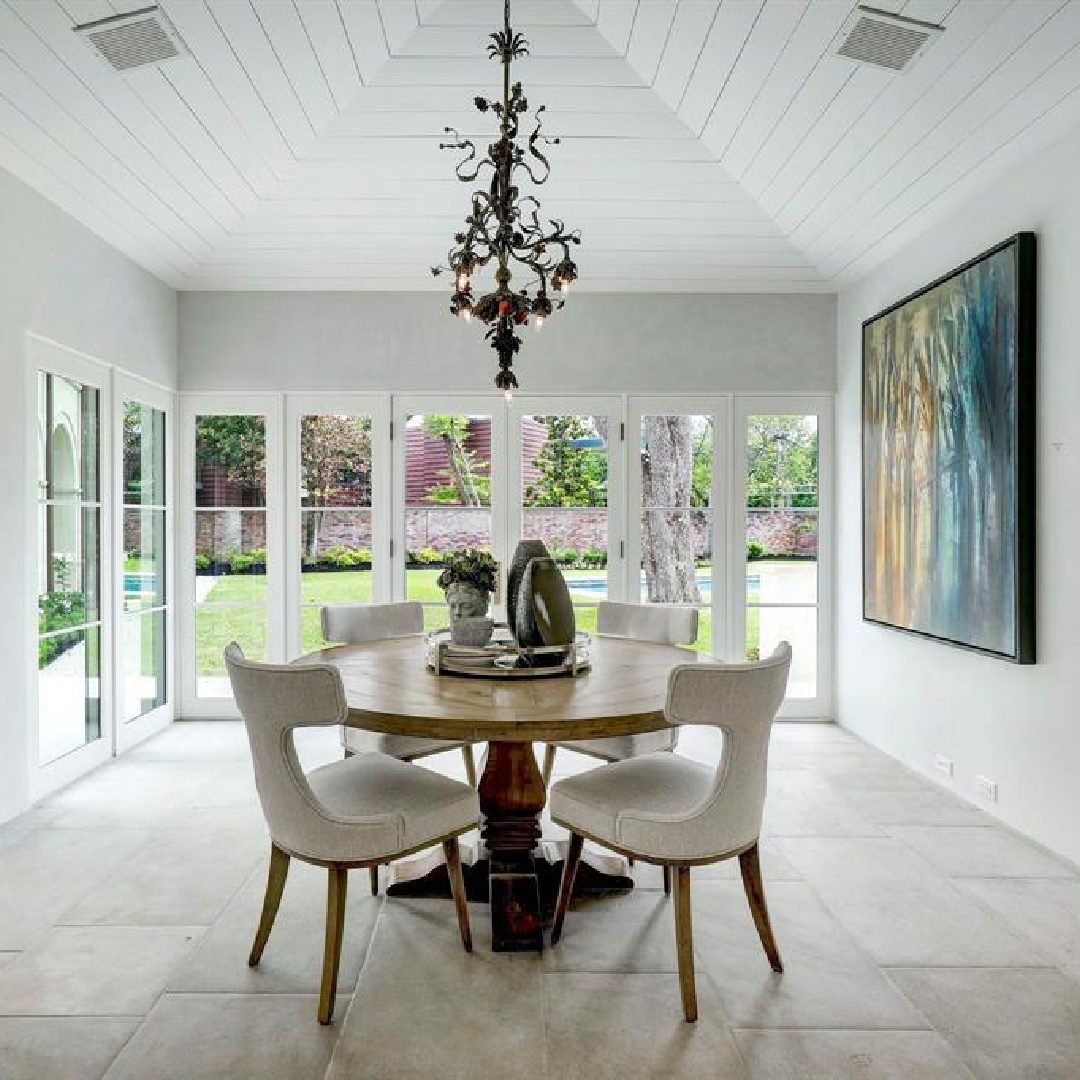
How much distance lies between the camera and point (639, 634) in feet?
11.1

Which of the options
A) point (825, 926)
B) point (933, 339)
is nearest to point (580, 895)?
point (825, 926)

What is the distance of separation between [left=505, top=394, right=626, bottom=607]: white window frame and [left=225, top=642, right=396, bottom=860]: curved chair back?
9.48 feet

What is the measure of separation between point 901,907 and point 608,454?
2.93 m

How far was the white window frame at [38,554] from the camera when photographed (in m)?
3.37

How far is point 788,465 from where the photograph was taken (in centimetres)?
486

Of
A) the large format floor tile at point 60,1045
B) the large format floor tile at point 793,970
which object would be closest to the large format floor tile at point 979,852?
the large format floor tile at point 793,970

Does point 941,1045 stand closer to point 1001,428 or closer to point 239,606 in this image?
point 1001,428

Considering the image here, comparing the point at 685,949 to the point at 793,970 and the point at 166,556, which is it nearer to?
the point at 793,970

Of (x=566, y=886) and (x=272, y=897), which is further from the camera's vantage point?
(x=566, y=886)

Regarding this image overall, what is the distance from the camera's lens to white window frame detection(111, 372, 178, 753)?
410cm

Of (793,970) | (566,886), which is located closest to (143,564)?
(566,886)

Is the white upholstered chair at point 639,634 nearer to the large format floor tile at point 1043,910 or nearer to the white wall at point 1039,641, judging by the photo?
the large format floor tile at point 1043,910

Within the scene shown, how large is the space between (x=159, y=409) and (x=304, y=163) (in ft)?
5.59

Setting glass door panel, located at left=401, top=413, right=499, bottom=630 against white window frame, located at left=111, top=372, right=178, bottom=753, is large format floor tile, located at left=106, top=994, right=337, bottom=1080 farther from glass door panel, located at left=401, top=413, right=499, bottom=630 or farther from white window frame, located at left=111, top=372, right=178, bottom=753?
glass door panel, located at left=401, top=413, right=499, bottom=630
